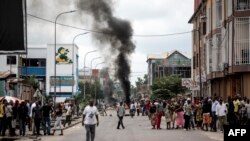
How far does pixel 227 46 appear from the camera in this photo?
4500cm

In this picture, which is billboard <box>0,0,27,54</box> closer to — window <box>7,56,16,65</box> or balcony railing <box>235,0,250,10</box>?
balcony railing <box>235,0,250,10</box>

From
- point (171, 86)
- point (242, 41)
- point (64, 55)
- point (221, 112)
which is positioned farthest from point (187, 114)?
point (64, 55)

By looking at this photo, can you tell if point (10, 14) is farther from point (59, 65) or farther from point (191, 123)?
point (59, 65)

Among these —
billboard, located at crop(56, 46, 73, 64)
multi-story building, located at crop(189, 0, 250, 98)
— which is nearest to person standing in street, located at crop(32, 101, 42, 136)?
multi-story building, located at crop(189, 0, 250, 98)

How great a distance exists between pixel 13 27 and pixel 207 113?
12.2m

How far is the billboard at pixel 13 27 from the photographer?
88.3 feet

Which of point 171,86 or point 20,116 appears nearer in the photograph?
point 20,116

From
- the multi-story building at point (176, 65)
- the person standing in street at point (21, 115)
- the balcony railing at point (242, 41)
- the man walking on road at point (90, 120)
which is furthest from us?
the multi-story building at point (176, 65)

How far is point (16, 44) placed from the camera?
2714 cm

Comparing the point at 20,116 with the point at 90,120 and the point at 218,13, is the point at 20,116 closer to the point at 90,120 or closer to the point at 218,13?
the point at 90,120

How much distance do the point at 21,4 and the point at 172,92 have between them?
6595 centimetres

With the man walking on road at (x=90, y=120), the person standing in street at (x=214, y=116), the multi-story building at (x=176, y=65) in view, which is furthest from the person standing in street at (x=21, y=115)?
the multi-story building at (x=176, y=65)

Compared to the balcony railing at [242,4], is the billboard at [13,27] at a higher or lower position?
lower

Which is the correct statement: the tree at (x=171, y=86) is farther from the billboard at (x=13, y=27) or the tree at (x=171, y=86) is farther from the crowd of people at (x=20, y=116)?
the billboard at (x=13, y=27)
